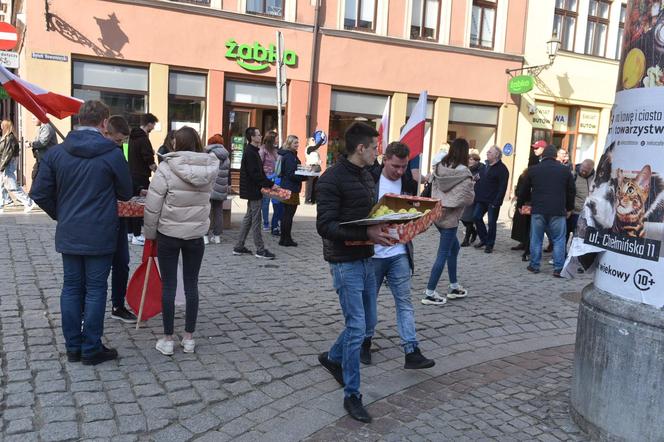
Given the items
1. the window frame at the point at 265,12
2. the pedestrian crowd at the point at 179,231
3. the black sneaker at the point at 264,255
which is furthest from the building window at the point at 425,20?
the pedestrian crowd at the point at 179,231

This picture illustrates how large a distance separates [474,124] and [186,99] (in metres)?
9.43

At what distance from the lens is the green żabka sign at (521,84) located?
18.9 meters

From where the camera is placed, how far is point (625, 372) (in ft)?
11.3

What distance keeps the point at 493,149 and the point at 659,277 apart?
287 inches

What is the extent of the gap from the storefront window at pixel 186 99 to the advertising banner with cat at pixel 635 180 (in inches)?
532

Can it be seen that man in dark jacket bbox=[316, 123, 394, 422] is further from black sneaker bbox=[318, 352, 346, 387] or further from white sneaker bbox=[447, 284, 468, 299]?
white sneaker bbox=[447, 284, 468, 299]

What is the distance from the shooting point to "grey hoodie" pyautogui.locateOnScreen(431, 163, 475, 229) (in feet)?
21.5

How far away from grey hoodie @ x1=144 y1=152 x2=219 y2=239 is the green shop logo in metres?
12.3

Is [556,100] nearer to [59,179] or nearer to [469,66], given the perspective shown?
[469,66]

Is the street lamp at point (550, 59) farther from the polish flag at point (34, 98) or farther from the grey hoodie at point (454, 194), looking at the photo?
the polish flag at point (34, 98)

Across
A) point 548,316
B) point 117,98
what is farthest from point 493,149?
point 117,98

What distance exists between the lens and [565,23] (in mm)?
20812

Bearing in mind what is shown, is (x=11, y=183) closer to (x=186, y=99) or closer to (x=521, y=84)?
(x=186, y=99)

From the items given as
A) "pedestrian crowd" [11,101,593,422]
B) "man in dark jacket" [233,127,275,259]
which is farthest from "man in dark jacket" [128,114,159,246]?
"pedestrian crowd" [11,101,593,422]
